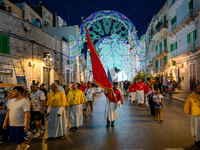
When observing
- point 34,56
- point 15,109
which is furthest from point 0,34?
point 15,109

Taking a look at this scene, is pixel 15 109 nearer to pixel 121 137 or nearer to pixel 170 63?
pixel 121 137

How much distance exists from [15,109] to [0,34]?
373 inches

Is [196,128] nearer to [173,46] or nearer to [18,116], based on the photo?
[18,116]

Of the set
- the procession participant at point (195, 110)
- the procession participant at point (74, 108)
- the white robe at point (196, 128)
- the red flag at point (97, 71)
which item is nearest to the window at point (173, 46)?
the red flag at point (97, 71)

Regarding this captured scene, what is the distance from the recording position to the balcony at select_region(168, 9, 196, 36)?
20870 millimetres

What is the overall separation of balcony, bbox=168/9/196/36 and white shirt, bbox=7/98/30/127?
70.4 ft

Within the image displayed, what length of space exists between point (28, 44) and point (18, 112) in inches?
475

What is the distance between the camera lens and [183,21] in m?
22.9

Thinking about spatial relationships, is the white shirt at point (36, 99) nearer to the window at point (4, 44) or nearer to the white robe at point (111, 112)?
the white robe at point (111, 112)

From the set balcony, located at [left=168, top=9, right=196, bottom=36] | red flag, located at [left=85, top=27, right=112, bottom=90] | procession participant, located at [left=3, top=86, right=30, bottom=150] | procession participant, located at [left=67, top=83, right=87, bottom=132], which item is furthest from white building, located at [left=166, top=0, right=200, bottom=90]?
procession participant, located at [left=3, top=86, right=30, bottom=150]

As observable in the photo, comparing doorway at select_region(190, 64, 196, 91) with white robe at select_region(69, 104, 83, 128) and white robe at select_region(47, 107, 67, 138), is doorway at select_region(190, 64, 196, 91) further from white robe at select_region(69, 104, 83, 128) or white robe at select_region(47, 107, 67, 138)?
white robe at select_region(47, 107, 67, 138)

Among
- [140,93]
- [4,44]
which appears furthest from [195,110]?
[4,44]

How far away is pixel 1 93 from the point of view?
739 centimetres

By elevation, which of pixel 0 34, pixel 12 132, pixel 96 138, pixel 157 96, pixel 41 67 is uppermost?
pixel 0 34
